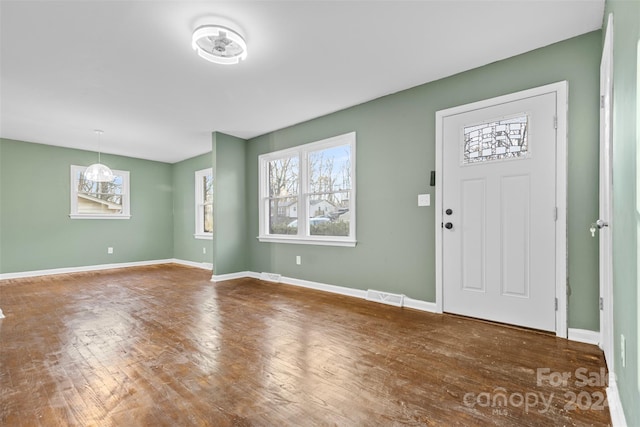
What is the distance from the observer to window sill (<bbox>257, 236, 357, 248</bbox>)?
4.02 metres

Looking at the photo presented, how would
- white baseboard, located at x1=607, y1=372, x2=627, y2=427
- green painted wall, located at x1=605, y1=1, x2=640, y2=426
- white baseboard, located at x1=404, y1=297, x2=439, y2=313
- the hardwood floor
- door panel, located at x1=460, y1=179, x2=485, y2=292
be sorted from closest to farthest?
green painted wall, located at x1=605, y1=1, x2=640, y2=426 → white baseboard, located at x1=607, y1=372, x2=627, y2=427 → the hardwood floor → door panel, located at x1=460, y1=179, x2=485, y2=292 → white baseboard, located at x1=404, y1=297, x2=439, y2=313

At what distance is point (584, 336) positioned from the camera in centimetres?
237

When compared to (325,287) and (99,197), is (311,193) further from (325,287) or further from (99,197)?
(99,197)

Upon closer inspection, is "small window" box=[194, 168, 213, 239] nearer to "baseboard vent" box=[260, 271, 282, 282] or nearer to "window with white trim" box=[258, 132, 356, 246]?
"window with white trim" box=[258, 132, 356, 246]

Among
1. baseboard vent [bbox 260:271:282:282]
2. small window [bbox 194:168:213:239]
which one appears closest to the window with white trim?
baseboard vent [bbox 260:271:282:282]

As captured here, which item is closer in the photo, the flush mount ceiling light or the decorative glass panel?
the flush mount ceiling light

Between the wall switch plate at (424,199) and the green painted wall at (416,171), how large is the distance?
0.22ft

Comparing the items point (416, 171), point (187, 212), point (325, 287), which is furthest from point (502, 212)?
point (187, 212)

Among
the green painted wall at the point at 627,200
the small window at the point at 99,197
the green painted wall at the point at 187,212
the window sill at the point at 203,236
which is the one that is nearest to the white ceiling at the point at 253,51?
the green painted wall at the point at 627,200

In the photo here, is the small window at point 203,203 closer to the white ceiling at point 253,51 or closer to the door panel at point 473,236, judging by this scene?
the white ceiling at point 253,51

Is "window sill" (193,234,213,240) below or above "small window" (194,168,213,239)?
below

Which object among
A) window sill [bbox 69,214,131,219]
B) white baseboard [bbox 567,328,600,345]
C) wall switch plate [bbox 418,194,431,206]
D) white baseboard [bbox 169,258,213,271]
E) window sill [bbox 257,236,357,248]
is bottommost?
white baseboard [bbox 169,258,213,271]

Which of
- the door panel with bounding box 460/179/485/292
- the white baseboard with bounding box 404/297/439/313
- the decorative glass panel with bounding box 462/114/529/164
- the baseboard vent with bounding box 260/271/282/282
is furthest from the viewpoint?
the baseboard vent with bounding box 260/271/282/282

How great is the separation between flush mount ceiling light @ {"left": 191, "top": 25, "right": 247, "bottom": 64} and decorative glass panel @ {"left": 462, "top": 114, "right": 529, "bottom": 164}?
224cm
